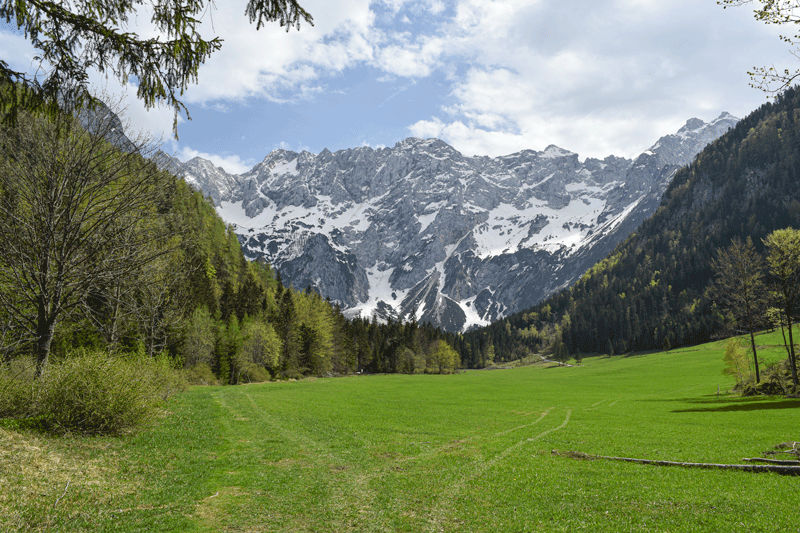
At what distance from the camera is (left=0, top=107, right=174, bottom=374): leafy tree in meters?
14.3

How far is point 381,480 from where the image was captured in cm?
1448

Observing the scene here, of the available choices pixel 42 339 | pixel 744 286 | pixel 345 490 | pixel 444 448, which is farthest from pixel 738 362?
pixel 42 339

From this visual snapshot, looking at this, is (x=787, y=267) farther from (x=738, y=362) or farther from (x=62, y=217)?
(x=62, y=217)

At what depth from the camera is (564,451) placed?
1936cm

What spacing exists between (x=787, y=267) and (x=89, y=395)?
48.6 m

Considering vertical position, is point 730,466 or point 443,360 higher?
point 730,466

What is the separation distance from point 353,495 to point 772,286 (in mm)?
42700

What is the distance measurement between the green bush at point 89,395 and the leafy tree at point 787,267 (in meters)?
46.1

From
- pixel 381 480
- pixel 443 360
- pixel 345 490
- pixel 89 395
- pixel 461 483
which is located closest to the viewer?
pixel 345 490

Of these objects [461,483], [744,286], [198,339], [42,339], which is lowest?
[461,483]

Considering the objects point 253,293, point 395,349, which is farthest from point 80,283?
point 395,349

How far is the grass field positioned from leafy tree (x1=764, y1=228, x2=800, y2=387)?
13.4 meters

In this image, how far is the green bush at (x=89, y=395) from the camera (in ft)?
47.6

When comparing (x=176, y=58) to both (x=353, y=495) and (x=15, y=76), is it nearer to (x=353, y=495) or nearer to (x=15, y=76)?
(x=15, y=76)
